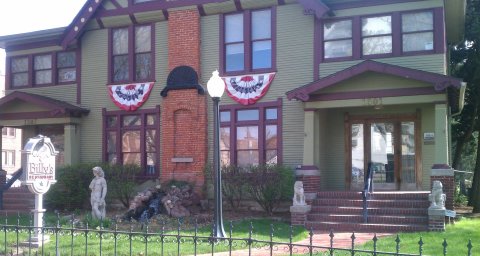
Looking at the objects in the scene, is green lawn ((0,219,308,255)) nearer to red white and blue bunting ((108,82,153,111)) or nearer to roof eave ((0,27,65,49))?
red white and blue bunting ((108,82,153,111))

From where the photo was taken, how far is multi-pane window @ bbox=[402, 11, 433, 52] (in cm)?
1742

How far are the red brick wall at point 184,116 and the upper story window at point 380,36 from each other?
445 cm

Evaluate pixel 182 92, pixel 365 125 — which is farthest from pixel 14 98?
pixel 365 125

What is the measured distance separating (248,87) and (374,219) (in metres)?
6.34

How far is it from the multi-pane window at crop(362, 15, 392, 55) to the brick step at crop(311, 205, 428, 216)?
4.95 m

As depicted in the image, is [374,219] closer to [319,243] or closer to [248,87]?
[319,243]

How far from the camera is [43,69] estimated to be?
23.2m

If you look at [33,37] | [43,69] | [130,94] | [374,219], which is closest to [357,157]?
[374,219]

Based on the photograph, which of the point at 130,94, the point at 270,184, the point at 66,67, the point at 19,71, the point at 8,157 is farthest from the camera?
the point at 8,157

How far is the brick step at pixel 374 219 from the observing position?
14906 millimetres

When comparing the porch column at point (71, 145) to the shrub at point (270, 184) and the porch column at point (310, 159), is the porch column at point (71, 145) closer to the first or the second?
the shrub at point (270, 184)

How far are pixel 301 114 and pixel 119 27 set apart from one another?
7.64 meters

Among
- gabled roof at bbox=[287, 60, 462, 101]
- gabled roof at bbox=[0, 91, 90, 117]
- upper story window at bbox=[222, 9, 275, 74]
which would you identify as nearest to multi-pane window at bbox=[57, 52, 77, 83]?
gabled roof at bbox=[0, 91, 90, 117]

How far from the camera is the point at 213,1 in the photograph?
19922 millimetres
